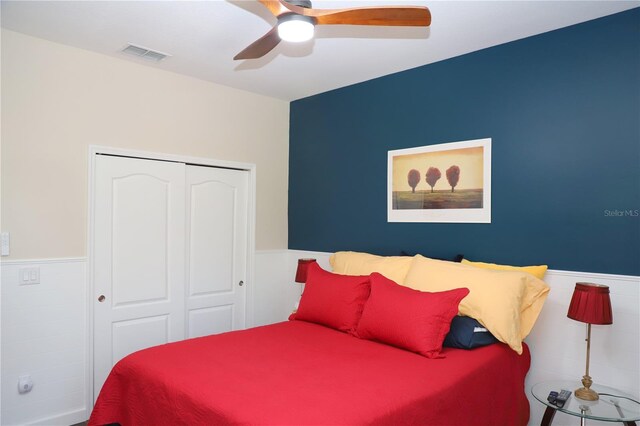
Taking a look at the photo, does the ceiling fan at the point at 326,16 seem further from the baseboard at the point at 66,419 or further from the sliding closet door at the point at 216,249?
the baseboard at the point at 66,419

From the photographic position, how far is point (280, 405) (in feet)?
5.82

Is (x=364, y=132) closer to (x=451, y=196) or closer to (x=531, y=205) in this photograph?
(x=451, y=196)

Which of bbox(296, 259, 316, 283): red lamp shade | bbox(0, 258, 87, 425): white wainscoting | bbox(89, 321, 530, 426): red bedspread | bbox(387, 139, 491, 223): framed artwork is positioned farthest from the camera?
bbox(296, 259, 316, 283): red lamp shade

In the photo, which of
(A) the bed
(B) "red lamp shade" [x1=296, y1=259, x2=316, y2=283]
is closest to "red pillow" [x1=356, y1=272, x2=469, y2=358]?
(A) the bed

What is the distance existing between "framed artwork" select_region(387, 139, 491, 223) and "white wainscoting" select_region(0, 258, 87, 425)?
8.19ft

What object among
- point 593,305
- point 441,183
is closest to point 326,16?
point 441,183

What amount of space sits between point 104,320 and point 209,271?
95 centimetres

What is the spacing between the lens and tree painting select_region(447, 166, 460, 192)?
10.6 ft

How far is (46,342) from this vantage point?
2984 mm

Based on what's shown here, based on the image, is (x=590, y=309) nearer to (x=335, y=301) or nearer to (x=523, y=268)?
(x=523, y=268)

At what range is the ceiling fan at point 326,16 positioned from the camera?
6.08ft

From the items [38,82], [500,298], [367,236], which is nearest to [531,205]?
[500,298]

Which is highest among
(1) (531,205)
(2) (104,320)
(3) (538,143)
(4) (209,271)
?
(3) (538,143)

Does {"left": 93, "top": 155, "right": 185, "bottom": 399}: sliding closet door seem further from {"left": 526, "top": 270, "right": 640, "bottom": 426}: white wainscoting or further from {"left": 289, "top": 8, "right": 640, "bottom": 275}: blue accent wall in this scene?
{"left": 526, "top": 270, "right": 640, "bottom": 426}: white wainscoting
